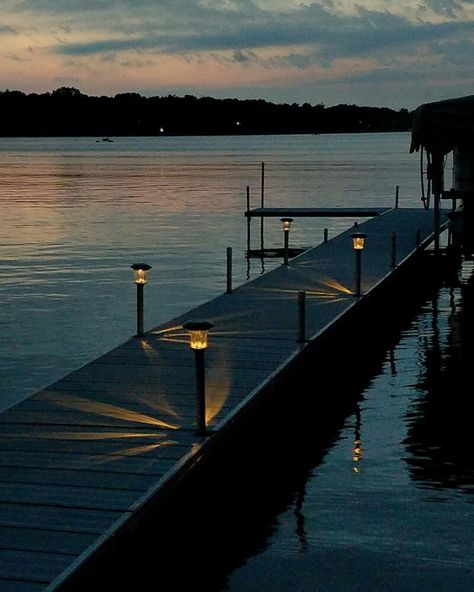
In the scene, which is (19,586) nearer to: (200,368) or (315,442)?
(200,368)

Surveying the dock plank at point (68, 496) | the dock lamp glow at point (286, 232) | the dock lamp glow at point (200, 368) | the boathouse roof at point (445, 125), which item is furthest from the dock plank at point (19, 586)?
the boathouse roof at point (445, 125)

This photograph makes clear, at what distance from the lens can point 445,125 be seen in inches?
838

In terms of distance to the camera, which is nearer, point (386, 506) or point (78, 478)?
point (78, 478)

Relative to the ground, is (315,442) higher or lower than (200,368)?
lower

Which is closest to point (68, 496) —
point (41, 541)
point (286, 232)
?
point (41, 541)

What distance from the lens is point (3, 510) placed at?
25.0 ft

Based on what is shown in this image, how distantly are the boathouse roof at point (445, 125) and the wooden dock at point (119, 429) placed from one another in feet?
18.9

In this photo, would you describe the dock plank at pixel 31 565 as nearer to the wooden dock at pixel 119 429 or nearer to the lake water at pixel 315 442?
the wooden dock at pixel 119 429

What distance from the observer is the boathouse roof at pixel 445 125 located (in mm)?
21094

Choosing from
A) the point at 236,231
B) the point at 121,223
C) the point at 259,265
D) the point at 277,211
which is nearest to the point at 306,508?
the point at 259,265

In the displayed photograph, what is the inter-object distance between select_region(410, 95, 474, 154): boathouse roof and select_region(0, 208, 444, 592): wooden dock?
18.9 ft

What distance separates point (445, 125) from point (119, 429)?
1364 cm

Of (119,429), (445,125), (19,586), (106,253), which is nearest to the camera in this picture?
(19,586)

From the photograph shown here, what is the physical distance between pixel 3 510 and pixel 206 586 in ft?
5.48
